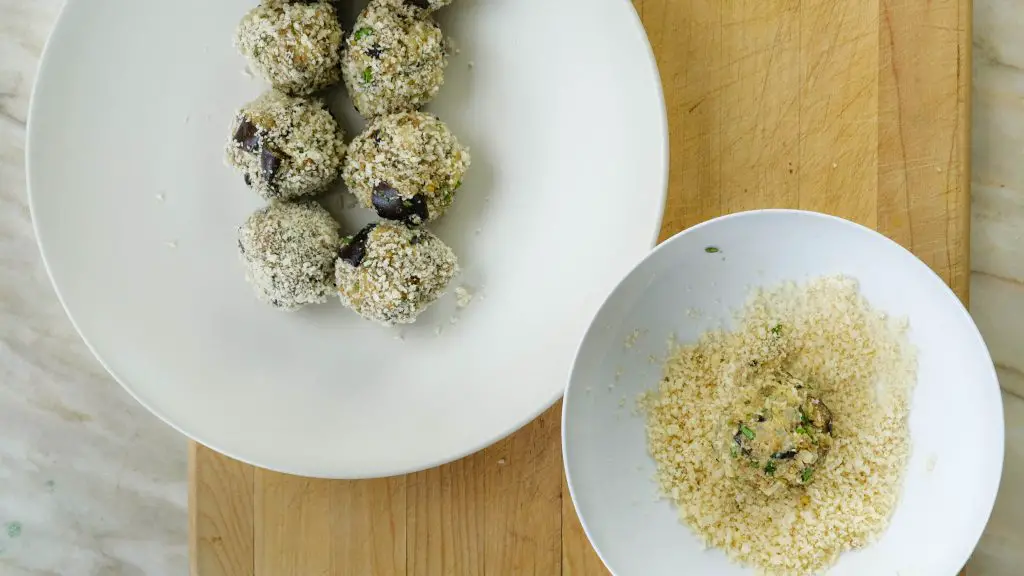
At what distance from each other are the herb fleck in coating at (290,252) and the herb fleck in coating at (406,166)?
0.27 ft

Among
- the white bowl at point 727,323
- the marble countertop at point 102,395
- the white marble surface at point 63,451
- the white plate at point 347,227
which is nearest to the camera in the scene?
the white bowl at point 727,323

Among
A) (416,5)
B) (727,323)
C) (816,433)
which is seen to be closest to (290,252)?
(416,5)

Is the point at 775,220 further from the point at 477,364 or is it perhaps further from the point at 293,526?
the point at 293,526

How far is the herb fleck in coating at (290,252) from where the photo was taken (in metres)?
1.16

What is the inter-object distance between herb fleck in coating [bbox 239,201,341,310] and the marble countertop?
2.07 ft

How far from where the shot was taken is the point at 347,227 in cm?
129

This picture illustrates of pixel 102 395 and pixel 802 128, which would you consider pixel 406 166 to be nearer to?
pixel 802 128

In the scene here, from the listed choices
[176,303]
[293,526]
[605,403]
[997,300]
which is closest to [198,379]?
[176,303]

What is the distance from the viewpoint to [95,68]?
1.22 m

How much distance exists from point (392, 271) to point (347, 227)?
19cm

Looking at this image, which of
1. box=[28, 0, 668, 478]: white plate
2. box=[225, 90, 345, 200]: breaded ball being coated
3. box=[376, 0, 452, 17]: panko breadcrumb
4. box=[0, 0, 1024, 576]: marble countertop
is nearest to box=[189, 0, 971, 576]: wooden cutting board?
box=[28, 0, 668, 478]: white plate

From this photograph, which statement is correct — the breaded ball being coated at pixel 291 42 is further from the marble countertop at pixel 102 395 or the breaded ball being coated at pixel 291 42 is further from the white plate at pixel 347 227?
the marble countertop at pixel 102 395

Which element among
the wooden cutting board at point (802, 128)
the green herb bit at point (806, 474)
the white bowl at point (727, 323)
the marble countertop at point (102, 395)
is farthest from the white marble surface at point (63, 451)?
the green herb bit at point (806, 474)

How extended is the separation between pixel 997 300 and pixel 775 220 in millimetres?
617
